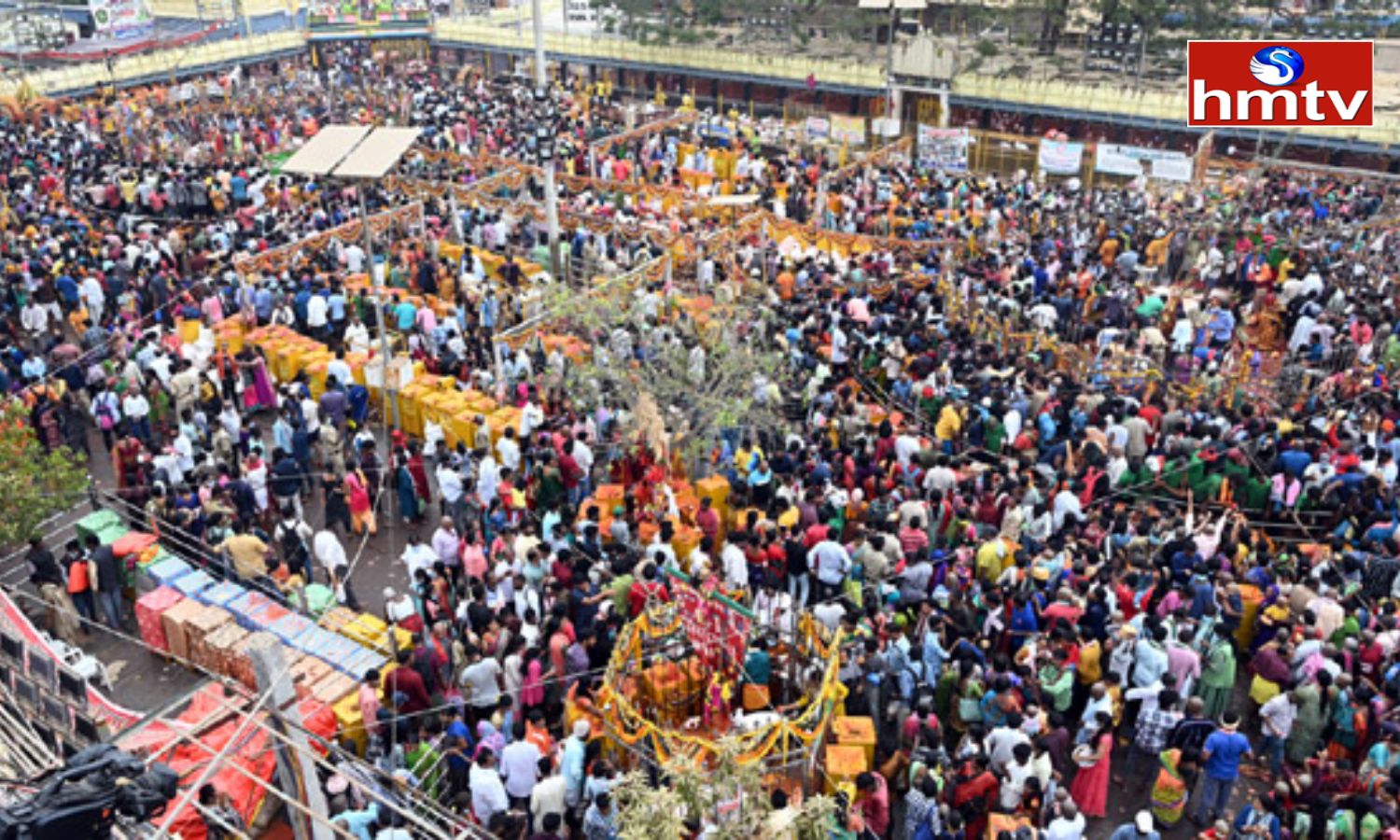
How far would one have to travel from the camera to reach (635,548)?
36.2 ft

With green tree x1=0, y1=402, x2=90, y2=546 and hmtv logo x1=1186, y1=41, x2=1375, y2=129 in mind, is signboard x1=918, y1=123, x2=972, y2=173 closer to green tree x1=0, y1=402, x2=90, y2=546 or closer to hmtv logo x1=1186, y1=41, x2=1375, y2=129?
hmtv logo x1=1186, y1=41, x2=1375, y2=129

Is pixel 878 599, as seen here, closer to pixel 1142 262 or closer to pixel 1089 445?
pixel 1089 445

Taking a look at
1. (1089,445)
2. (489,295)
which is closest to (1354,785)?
(1089,445)

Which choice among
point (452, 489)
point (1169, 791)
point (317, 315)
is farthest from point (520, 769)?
point (317, 315)

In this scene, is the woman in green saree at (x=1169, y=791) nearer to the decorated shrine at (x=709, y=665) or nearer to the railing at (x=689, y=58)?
the decorated shrine at (x=709, y=665)

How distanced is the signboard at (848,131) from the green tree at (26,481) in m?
18.9

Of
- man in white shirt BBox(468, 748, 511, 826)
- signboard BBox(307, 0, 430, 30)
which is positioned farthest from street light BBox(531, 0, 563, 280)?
signboard BBox(307, 0, 430, 30)

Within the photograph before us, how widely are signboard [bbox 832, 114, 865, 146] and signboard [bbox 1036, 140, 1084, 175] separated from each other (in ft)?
14.2

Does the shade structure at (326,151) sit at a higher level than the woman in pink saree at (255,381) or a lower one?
higher

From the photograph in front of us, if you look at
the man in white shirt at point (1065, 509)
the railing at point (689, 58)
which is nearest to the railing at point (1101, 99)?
the railing at point (689, 58)

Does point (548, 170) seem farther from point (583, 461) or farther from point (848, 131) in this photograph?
Result: point (848, 131)

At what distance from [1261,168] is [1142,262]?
5.36 m

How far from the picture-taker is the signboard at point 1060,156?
24000 millimetres

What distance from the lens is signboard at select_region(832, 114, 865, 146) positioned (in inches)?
1045
